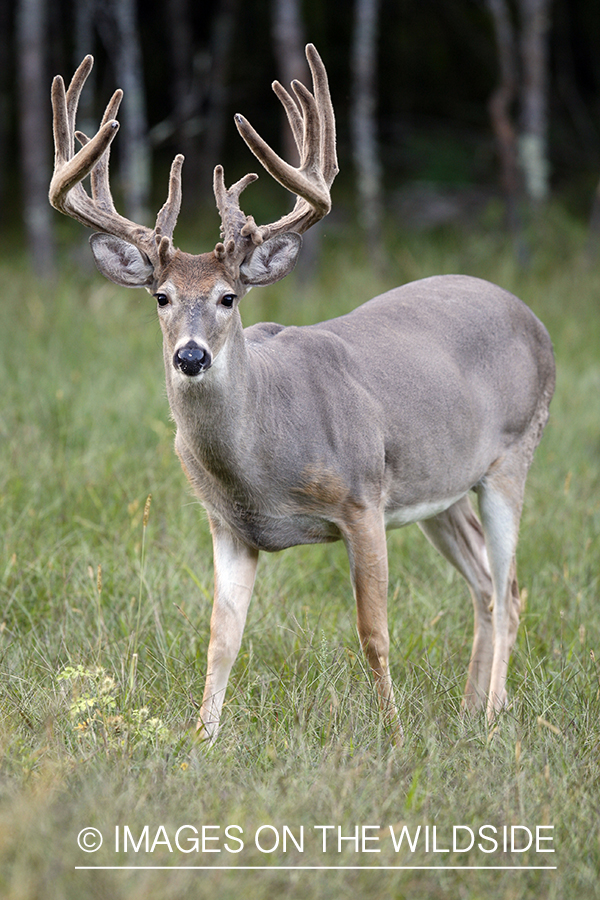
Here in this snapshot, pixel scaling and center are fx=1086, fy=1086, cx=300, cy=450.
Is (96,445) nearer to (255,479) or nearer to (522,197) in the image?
(255,479)

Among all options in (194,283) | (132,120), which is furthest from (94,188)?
(132,120)

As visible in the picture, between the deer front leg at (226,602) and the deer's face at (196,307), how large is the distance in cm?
72

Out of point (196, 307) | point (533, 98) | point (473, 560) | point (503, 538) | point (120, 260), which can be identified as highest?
point (533, 98)

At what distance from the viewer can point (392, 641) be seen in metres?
4.09

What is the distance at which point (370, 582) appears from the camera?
3688 millimetres

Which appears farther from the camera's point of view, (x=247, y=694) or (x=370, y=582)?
(x=370, y=582)

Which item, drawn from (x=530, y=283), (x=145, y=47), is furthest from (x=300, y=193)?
(x=145, y=47)

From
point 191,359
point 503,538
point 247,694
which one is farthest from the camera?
point 503,538

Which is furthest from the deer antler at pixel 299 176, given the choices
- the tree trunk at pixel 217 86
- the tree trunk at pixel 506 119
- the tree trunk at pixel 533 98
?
the tree trunk at pixel 217 86

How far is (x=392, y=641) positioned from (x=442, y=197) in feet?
42.2

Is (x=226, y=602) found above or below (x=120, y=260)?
below

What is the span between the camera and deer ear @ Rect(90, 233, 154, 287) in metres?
3.47

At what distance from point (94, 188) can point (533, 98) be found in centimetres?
881

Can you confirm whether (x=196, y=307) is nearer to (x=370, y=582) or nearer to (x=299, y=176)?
(x=299, y=176)
